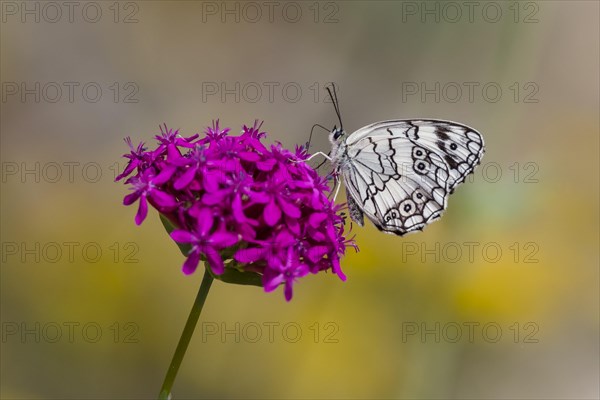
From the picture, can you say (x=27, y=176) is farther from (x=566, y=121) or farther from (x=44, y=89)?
(x=566, y=121)

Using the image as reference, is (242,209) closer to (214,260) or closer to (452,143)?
(214,260)

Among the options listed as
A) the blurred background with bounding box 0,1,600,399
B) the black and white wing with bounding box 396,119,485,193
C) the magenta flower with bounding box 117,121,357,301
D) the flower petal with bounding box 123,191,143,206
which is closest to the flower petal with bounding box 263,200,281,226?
the magenta flower with bounding box 117,121,357,301

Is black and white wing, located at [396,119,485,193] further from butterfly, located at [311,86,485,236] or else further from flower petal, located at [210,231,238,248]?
flower petal, located at [210,231,238,248]

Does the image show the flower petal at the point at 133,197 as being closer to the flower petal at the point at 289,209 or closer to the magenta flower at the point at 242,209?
the magenta flower at the point at 242,209

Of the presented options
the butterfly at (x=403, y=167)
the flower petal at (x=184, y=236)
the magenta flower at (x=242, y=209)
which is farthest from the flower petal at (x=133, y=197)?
the butterfly at (x=403, y=167)

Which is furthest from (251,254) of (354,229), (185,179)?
(354,229)

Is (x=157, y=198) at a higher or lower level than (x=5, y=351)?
higher

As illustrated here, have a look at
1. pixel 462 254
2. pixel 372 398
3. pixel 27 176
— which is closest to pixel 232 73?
pixel 27 176
